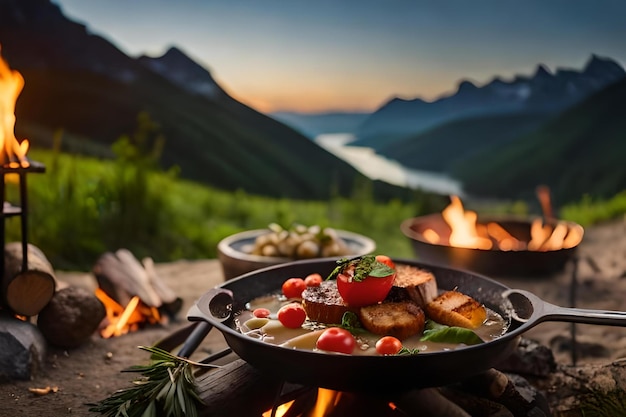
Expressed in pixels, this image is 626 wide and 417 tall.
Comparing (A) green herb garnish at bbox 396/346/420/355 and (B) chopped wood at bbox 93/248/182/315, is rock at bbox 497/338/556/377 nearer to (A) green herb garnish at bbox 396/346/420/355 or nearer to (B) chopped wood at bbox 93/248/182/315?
(A) green herb garnish at bbox 396/346/420/355

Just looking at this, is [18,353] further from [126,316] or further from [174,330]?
[174,330]

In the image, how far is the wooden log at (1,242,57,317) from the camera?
3.89m

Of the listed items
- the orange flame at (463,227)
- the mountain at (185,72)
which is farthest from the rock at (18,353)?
the mountain at (185,72)

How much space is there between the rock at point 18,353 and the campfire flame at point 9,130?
3.42 feet

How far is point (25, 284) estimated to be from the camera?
12.9ft

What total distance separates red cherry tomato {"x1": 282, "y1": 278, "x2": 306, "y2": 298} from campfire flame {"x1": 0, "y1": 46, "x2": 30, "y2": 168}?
199cm

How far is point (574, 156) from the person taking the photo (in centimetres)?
1188

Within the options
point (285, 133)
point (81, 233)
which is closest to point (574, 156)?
point (285, 133)

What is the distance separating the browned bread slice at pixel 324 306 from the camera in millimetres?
2797

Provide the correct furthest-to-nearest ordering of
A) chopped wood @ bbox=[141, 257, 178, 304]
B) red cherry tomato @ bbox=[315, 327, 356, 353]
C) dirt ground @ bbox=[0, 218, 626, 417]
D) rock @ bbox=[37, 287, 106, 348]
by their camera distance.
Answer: chopped wood @ bbox=[141, 257, 178, 304]
rock @ bbox=[37, 287, 106, 348]
dirt ground @ bbox=[0, 218, 626, 417]
red cherry tomato @ bbox=[315, 327, 356, 353]

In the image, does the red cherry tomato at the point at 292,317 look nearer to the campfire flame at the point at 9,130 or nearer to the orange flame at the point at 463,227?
the campfire flame at the point at 9,130

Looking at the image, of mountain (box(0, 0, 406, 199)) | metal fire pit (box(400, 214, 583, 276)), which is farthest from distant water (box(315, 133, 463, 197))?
metal fire pit (box(400, 214, 583, 276))

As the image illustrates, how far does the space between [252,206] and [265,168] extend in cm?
185

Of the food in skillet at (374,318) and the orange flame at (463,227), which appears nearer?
the food in skillet at (374,318)
